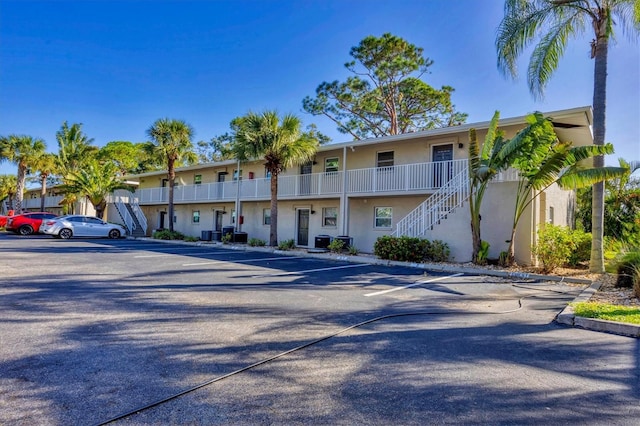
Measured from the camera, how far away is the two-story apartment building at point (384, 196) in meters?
12.8

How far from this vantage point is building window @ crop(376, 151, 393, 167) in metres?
17.4

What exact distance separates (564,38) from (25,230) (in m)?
30.5

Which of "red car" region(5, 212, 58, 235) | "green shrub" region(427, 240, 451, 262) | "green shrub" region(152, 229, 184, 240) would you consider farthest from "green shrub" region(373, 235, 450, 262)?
"red car" region(5, 212, 58, 235)

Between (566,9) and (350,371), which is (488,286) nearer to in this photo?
(350,371)

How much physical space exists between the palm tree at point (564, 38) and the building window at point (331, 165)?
8.89 meters

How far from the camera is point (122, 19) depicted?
13914 millimetres

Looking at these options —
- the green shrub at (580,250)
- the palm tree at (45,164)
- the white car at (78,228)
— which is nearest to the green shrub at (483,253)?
the green shrub at (580,250)

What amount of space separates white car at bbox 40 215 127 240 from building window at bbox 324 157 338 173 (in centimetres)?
1482

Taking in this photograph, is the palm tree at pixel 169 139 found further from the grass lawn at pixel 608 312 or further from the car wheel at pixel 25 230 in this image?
the grass lawn at pixel 608 312

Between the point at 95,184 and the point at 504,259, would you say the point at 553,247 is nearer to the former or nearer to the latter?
the point at 504,259

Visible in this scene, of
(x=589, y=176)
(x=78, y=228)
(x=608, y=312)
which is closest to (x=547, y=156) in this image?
(x=589, y=176)

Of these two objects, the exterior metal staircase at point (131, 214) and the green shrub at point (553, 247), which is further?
the exterior metal staircase at point (131, 214)

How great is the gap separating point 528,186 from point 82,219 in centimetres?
2391

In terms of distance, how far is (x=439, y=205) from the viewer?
43.6ft
